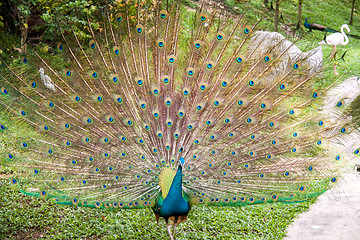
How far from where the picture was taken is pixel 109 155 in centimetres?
400

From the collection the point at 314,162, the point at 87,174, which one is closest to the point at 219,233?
the point at 314,162

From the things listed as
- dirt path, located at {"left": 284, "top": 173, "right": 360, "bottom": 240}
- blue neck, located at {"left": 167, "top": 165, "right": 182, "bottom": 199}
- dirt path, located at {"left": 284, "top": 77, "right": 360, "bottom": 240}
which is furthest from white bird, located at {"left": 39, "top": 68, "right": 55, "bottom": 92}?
dirt path, located at {"left": 284, "top": 173, "right": 360, "bottom": 240}

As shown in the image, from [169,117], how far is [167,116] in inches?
1.0

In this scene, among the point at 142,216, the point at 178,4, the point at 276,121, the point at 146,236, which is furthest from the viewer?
the point at 142,216

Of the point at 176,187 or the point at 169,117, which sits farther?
the point at 169,117

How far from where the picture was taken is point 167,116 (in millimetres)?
3994

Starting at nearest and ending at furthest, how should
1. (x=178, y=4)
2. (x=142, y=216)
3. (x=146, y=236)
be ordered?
(x=178, y=4)
(x=146, y=236)
(x=142, y=216)

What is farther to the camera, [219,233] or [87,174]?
[219,233]

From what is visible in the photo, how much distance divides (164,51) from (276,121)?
141cm

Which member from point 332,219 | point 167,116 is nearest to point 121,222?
point 167,116

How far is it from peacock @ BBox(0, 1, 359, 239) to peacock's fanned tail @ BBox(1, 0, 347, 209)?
0.4 inches

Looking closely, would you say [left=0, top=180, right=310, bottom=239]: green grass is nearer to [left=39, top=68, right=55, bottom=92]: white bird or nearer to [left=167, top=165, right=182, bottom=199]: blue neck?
[left=167, top=165, right=182, bottom=199]: blue neck

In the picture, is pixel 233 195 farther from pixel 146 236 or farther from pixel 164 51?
pixel 164 51

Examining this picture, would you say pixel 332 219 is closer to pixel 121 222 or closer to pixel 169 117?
pixel 169 117
